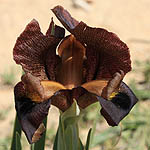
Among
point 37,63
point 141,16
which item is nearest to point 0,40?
point 141,16

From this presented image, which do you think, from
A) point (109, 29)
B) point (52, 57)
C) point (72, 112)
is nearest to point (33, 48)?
point (52, 57)

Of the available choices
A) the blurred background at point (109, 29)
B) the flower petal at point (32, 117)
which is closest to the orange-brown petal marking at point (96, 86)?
the flower petal at point (32, 117)

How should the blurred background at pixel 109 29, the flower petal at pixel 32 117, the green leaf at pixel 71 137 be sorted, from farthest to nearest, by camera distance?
the blurred background at pixel 109 29
the green leaf at pixel 71 137
the flower petal at pixel 32 117

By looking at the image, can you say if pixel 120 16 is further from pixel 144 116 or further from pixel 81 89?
pixel 81 89

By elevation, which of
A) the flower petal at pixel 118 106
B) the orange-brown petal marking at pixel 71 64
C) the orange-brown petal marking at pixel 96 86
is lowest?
the flower petal at pixel 118 106

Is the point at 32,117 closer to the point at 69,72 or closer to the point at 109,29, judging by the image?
the point at 69,72

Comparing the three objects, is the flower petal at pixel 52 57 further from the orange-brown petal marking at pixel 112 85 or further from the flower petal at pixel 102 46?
the orange-brown petal marking at pixel 112 85

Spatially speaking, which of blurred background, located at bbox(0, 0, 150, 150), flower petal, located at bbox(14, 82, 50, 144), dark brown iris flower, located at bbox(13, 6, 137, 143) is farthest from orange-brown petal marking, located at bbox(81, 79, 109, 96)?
blurred background, located at bbox(0, 0, 150, 150)
